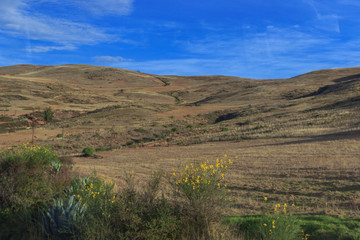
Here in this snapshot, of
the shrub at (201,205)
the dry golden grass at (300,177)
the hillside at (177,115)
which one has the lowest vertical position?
the dry golden grass at (300,177)

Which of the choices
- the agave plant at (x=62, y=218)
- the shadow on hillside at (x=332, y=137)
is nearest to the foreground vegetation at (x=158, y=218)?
the agave plant at (x=62, y=218)

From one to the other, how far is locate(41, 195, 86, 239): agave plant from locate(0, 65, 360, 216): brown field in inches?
178

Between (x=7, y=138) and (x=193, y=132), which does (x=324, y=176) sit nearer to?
(x=193, y=132)

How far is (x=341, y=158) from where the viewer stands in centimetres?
1616

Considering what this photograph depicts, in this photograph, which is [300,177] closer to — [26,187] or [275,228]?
[275,228]

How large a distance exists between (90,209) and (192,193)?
2253 mm

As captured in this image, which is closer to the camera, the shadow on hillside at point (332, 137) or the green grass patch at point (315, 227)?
the green grass patch at point (315, 227)

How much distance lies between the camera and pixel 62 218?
6.61m

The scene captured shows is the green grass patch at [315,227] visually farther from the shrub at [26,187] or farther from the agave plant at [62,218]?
the shrub at [26,187]

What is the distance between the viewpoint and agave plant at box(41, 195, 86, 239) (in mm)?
6445

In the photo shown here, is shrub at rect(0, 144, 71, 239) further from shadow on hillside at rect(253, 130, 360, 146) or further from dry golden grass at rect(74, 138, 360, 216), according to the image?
shadow on hillside at rect(253, 130, 360, 146)

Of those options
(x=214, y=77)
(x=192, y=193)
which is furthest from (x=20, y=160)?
(x=214, y=77)

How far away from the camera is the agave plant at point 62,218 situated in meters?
6.45

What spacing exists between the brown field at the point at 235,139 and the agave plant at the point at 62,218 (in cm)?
453
